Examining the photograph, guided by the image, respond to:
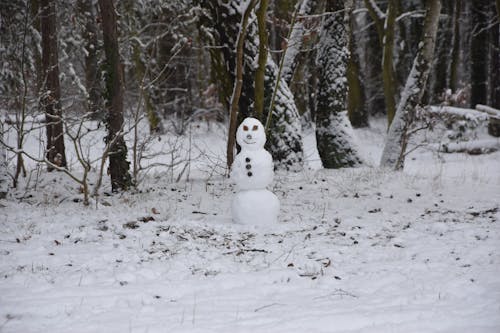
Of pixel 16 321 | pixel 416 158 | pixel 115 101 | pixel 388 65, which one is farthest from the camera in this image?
pixel 416 158

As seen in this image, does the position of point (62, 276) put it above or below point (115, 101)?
below

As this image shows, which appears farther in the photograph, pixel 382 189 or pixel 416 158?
pixel 416 158

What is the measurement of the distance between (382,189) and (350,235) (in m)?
2.37

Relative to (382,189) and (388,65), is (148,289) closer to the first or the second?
(382,189)

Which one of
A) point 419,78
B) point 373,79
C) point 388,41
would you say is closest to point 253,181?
point 419,78

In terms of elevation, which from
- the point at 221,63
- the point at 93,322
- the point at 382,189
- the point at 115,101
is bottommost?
the point at 93,322

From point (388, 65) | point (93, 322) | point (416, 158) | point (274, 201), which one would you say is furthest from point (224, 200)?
point (416, 158)

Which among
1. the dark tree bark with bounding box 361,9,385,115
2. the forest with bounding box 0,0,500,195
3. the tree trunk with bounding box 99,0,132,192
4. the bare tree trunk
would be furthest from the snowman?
the dark tree bark with bounding box 361,9,385,115

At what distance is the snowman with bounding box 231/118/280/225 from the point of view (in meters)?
5.68

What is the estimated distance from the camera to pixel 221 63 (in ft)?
28.4

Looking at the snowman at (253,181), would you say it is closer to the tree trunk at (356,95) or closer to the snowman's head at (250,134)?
the snowman's head at (250,134)

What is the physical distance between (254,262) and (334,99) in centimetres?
578

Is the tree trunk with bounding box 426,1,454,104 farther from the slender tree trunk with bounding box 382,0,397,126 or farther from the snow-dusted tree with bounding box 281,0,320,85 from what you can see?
the snow-dusted tree with bounding box 281,0,320,85

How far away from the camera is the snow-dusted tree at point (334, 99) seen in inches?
372
